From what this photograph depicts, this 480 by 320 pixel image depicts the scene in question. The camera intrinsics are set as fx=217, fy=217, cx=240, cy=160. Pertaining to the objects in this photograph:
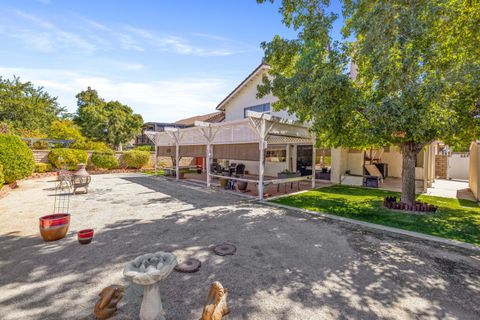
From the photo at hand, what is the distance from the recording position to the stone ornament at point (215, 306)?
2.51 metres

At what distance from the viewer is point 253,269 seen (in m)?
4.02

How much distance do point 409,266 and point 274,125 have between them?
731 centimetres

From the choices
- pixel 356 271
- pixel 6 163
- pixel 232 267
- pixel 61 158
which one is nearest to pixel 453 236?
pixel 356 271

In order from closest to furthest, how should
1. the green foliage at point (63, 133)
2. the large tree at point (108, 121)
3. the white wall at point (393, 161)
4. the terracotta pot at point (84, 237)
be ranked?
1. the terracotta pot at point (84, 237)
2. the white wall at point (393, 161)
3. the green foliage at point (63, 133)
4. the large tree at point (108, 121)

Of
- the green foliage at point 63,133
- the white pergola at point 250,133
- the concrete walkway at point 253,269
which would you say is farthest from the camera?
the green foliage at point 63,133

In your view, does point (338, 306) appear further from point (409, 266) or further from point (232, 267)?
point (409, 266)

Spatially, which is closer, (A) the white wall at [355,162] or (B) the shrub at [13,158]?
(B) the shrub at [13,158]

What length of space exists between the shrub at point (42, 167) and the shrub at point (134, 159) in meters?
A: 5.63

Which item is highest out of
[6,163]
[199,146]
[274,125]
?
[274,125]

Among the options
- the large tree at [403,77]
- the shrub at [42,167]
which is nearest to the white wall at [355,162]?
the large tree at [403,77]

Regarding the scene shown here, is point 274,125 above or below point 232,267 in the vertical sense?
above

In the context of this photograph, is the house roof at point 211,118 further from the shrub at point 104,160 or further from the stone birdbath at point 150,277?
the stone birdbath at point 150,277

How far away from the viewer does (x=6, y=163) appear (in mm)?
10766

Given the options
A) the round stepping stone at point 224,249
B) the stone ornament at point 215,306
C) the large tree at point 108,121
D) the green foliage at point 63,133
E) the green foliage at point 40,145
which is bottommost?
the round stepping stone at point 224,249
